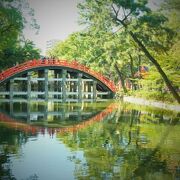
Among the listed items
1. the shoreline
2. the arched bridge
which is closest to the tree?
the shoreline

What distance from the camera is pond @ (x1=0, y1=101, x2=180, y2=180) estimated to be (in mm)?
11852

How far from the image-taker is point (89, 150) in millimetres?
15406

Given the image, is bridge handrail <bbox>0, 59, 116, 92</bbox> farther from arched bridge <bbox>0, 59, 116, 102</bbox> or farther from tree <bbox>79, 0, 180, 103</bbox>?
tree <bbox>79, 0, 180, 103</bbox>

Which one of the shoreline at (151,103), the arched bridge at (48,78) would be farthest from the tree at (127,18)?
the arched bridge at (48,78)

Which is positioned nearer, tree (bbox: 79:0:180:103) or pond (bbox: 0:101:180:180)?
pond (bbox: 0:101:180:180)

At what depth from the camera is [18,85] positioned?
82125 mm

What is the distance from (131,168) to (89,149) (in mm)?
3437

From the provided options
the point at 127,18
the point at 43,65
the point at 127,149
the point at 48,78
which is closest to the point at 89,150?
the point at 127,149

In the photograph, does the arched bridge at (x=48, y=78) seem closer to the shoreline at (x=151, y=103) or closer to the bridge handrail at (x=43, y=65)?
the bridge handrail at (x=43, y=65)

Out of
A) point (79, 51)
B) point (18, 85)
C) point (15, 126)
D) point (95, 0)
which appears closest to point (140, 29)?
point (95, 0)

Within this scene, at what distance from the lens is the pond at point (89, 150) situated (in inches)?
467

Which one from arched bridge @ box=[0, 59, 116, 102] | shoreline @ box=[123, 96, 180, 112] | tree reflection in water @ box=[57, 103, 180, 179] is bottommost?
tree reflection in water @ box=[57, 103, 180, 179]

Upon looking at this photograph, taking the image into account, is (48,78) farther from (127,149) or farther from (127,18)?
(127,149)

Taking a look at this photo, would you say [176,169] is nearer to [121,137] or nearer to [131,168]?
[131,168]
